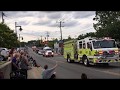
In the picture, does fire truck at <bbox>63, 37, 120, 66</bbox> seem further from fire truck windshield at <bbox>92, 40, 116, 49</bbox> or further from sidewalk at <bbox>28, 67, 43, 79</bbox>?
sidewalk at <bbox>28, 67, 43, 79</bbox>

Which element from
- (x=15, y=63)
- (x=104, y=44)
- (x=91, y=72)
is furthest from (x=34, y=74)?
(x=104, y=44)

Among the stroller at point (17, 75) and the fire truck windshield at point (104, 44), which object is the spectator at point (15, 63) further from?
the fire truck windshield at point (104, 44)

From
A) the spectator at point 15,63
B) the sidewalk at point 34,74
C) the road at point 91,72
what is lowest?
the road at point 91,72

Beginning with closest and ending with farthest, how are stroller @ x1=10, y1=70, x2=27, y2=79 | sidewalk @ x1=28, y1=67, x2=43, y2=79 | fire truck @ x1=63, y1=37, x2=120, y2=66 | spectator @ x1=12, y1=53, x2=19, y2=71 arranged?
stroller @ x1=10, y1=70, x2=27, y2=79 < spectator @ x1=12, y1=53, x2=19, y2=71 < sidewalk @ x1=28, y1=67, x2=43, y2=79 < fire truck @ x1=63, y1=37, x2=120, y2=66

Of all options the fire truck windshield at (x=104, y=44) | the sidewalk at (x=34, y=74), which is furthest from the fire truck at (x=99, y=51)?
the sidewalk at (x=34, y=74)

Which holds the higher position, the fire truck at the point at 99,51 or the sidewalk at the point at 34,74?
the fire truck at the point at 99,51

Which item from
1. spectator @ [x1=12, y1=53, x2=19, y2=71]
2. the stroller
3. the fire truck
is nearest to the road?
the fire truck

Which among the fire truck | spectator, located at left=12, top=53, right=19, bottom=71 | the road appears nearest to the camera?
spectator, located at left=12, top=53, right=19, bottom=71

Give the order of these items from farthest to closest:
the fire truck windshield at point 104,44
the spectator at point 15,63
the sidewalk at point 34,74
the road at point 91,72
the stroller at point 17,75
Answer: the fire truck windshield at point 104,44
the road at point 91,72
the sidewalk at point 34,74
the spectator at point 15,63
the stroller at point 17,75

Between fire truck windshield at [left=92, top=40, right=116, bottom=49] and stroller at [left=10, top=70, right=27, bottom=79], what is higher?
fire truck windshield at [left=92, top=40, right=116, bottom=49]

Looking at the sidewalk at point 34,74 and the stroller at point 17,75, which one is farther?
the sidewalk at point 34,74
